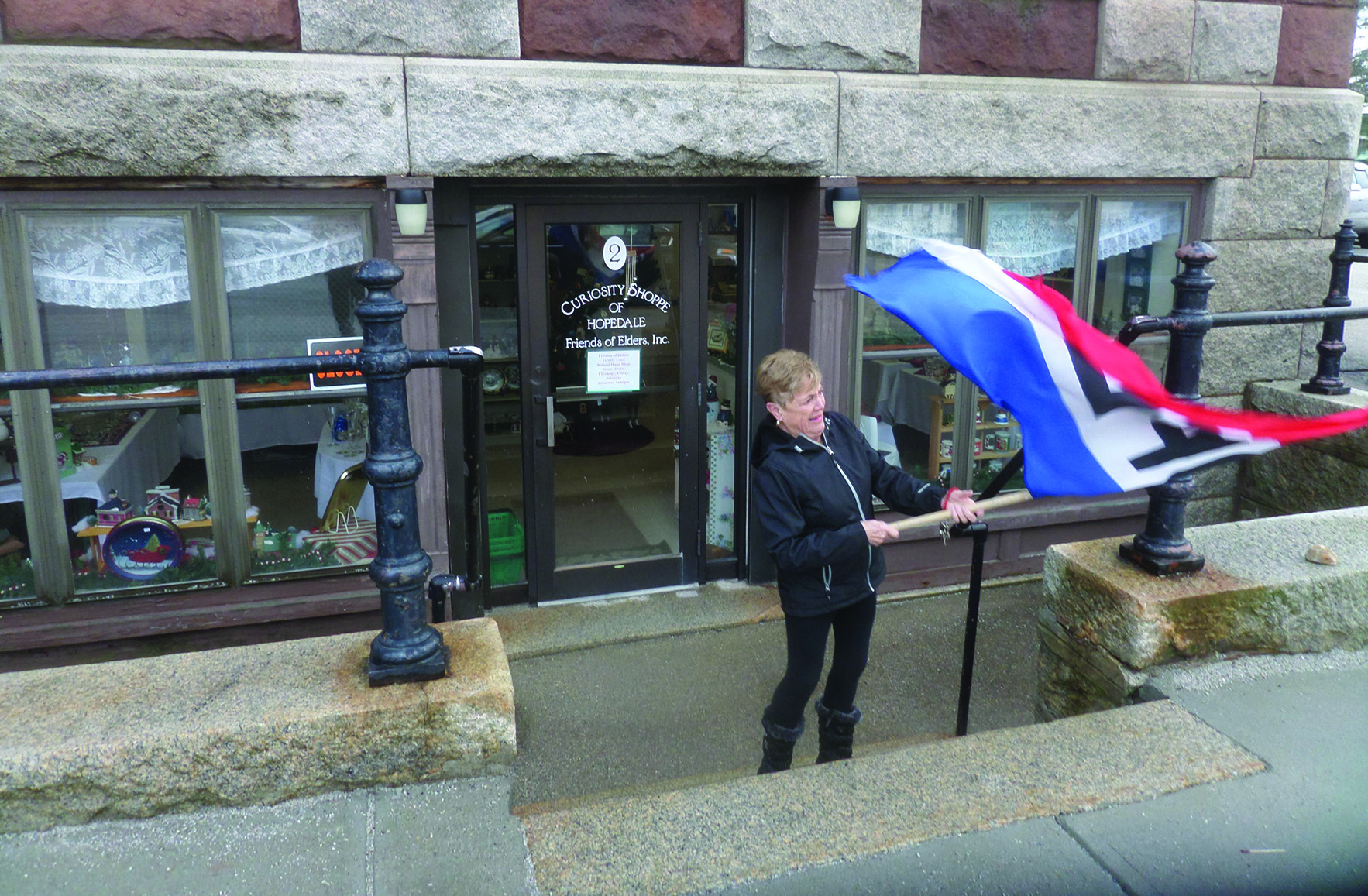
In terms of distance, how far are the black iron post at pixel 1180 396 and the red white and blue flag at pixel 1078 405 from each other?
0.35 meters

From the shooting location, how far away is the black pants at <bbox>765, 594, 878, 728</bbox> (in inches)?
156

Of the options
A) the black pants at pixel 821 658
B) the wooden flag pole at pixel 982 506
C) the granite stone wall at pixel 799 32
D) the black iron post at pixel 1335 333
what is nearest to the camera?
the wooden flag pole at pixel 982 506

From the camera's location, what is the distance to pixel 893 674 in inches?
219

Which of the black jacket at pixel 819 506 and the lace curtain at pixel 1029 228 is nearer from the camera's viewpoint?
the black jacket at pixel 819 506

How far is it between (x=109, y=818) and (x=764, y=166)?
439 centimetres

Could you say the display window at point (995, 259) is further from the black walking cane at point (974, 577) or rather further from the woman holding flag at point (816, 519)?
the woman holding flag at point (816, 519)

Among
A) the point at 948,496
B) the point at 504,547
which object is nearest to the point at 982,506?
the point at 948,496

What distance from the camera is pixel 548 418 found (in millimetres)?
6031

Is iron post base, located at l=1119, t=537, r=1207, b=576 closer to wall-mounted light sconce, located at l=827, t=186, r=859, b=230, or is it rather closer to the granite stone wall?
wall-mounted light sconce, located at l=827, t=186, r=859, b=230

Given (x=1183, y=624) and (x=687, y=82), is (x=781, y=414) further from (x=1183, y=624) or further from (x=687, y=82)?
(x=687, y=82)

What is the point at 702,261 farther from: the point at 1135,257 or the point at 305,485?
the point at 1135,257

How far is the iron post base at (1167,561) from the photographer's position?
11.5ft

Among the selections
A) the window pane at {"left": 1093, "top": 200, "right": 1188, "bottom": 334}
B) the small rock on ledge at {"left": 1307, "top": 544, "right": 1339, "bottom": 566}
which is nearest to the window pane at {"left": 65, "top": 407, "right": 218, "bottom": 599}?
the small rock on ledge at {"left": 1307, "top": 544, "right": 1339, "bottom": 566}

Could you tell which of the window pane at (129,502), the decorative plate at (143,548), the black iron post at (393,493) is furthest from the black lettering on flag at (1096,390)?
the decorative plate at (143,548)
